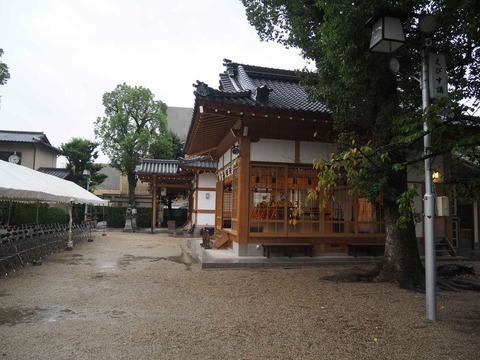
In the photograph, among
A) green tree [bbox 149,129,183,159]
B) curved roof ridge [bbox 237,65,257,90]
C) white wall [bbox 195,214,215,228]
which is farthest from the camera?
green tree [bbox 149,129,183,159]

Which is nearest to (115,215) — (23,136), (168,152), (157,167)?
(168,152)

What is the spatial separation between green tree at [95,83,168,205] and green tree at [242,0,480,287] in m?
17.7

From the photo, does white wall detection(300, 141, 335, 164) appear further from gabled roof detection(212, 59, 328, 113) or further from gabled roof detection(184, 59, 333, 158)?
gabled roof detection(212, 59, 328, 113)

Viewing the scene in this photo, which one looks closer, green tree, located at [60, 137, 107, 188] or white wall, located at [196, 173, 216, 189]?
white wall, located at [196, 173, 216, 189]

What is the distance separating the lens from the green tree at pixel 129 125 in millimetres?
24125

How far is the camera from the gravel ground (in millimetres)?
3723

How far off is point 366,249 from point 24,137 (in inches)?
1103

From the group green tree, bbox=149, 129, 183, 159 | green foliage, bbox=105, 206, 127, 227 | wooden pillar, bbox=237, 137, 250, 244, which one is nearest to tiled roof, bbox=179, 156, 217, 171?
green tree, bbox=149, 129, 183, 159

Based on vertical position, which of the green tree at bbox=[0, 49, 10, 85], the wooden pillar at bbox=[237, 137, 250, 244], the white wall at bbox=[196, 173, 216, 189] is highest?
the green tree at bbox=[0, 49, 10, 85]

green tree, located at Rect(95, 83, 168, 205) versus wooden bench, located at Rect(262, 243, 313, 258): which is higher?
green tree, located at Rect(95, 83, 168, 205)

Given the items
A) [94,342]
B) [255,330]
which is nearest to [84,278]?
[94,342]

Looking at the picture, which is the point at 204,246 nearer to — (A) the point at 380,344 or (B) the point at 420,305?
(B) the point at 420,305

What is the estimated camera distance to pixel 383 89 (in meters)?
6.88

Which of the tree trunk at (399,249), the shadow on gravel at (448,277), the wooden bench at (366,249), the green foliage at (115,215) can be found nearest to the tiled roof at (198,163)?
the green foliage at (115,215)
